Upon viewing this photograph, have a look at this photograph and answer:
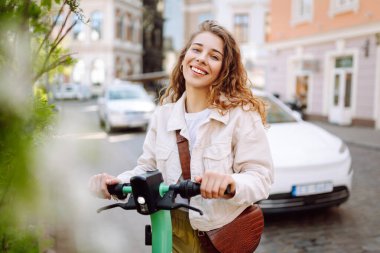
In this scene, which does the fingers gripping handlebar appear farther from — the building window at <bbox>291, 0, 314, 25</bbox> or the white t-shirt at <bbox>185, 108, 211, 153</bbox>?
the building window at <bbox>291, 0, 314, 25</bbox>

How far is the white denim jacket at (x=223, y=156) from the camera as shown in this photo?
5.85 feet

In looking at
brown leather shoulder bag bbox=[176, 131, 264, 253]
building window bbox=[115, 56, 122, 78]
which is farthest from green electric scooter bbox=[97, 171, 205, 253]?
building window bbox=[115, 56, 122, 78]

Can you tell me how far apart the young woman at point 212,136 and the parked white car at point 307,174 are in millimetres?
2753

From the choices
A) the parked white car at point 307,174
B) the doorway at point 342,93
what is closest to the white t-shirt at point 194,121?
the parked white car at point 307,174

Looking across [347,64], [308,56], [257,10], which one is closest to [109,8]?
[257,10]

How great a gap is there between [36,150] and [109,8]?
37022mm

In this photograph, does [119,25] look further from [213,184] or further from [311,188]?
[213,184]

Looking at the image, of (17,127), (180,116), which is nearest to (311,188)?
(180,116)

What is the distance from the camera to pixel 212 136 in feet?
6.14

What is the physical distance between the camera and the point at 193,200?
6.12 feet

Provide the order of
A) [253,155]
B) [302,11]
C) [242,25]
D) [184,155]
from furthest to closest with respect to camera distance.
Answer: [242,25], [302,11], [184,155], [253,155]

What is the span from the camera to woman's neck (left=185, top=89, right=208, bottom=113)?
2.03 metres

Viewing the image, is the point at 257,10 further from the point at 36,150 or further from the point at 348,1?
the point at 36,150

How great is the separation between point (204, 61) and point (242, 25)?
29749 mm
